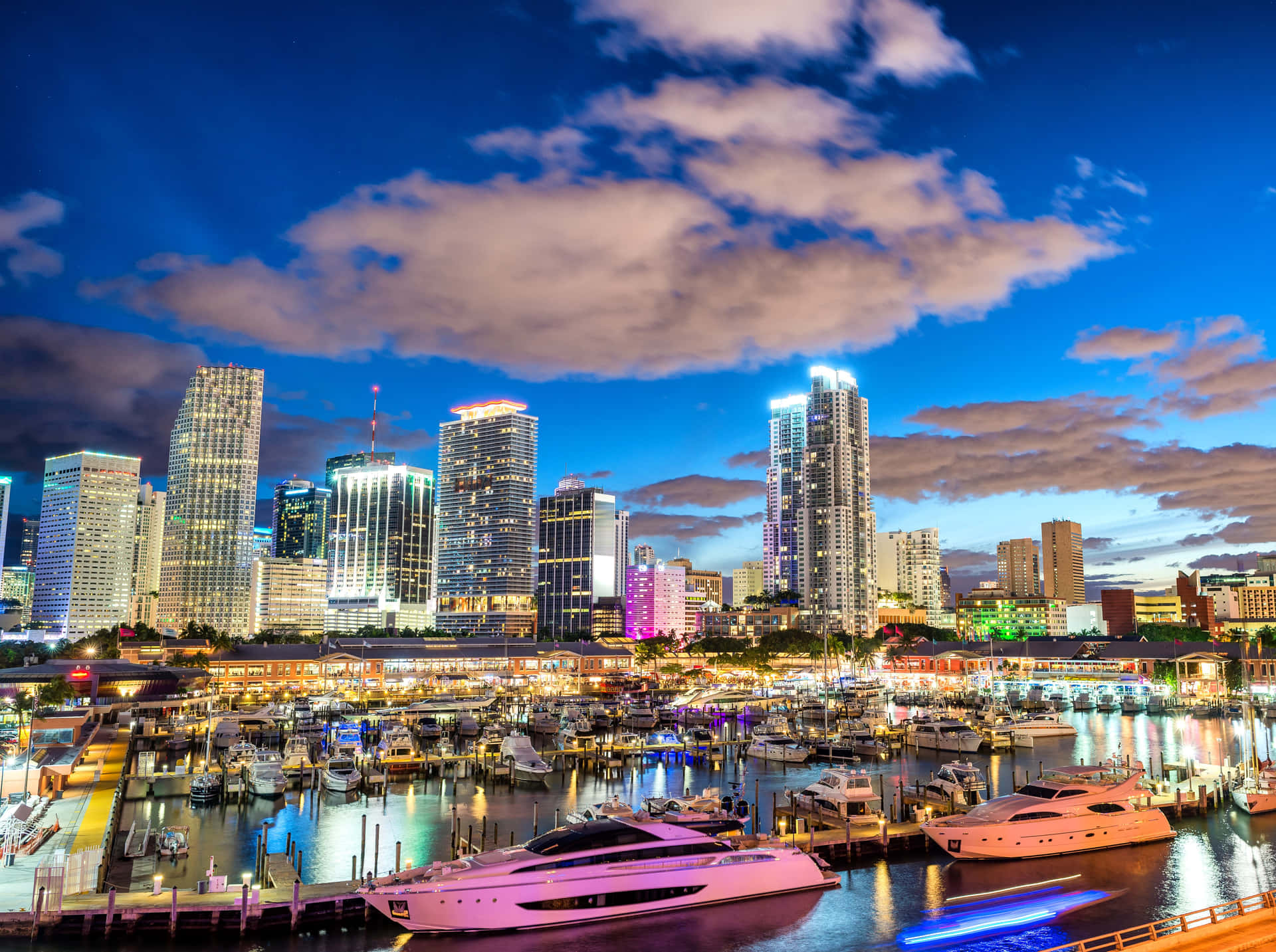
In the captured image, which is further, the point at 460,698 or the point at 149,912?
the point at 460,698

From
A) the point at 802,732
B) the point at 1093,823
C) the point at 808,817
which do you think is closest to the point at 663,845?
the point at 808,817

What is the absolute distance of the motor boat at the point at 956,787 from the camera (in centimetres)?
4950

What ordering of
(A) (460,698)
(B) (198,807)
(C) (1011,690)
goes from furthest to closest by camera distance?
1. (C) (1011,690)
2. (A) (460,698)
3. (B) (198,807)

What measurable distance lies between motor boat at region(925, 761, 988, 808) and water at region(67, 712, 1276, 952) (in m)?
7.63

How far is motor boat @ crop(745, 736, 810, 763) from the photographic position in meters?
72.4

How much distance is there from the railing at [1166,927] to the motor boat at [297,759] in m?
49.1

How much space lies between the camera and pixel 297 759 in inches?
2477

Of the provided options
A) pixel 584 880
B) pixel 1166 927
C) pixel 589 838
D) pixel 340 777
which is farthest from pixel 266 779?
pixel 1166 927

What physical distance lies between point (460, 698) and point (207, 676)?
33754 mm

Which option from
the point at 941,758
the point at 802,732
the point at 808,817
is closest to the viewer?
the point at 808,817

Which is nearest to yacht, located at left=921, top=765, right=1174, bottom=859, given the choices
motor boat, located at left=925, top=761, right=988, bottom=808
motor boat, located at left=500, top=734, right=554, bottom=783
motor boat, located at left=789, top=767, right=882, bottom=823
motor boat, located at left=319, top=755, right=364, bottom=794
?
motor boat, located at left=925, top=761, right=988, bottom=808

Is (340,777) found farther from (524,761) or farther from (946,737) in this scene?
(946,737)

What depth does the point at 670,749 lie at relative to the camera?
262 ft

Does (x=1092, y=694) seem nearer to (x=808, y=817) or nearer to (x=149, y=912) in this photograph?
(x=808, y=817)
